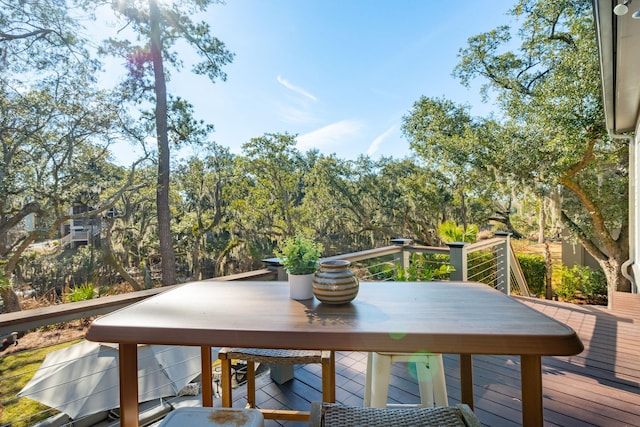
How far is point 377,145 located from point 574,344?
12.6m

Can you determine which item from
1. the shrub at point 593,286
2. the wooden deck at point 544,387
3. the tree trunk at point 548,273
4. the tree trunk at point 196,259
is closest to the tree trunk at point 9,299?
the tree trunk at point 196,259

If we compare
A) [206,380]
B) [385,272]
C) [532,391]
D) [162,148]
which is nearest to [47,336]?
[162,148]

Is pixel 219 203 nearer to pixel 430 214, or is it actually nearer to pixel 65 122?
pixel 65 122

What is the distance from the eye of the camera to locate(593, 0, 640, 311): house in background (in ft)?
5.45

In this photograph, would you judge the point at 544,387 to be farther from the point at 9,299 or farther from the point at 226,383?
the point at 9,299

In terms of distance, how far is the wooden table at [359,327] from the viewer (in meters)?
0.86

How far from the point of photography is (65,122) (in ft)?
24.6

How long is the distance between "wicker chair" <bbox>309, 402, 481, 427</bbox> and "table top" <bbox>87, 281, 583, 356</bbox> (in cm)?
19

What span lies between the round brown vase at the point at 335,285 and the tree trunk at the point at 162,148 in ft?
25.3

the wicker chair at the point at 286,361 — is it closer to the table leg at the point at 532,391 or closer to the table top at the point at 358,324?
the table top at the point at 358,324

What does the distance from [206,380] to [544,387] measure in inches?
79.7

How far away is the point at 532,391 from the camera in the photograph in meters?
0.88

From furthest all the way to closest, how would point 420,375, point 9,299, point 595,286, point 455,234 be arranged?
point 595,286 < point 9,299 < point 455,234 < point 420,375

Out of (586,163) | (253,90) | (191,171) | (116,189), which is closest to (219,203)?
(191,171)
